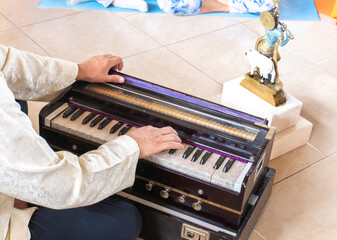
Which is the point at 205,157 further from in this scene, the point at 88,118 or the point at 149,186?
the point at 88,118

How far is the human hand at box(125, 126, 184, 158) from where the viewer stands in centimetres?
148

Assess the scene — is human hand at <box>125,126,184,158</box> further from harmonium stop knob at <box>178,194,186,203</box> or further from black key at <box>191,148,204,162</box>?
harmonium stop knob at <box>178,194,186,203</box>

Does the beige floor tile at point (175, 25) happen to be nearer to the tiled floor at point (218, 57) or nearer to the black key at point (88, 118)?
the tiled floor at point (218, 57)

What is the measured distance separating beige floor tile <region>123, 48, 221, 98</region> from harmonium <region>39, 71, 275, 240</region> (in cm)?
90

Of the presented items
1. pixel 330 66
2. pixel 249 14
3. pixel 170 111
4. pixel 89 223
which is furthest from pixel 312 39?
pixel 89 223

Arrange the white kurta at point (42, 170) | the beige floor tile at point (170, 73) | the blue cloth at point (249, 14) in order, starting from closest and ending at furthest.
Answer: the white kurta at point (42, 170), the beige floor tile at point (170, 73), the blue cloth at point (249, 14)

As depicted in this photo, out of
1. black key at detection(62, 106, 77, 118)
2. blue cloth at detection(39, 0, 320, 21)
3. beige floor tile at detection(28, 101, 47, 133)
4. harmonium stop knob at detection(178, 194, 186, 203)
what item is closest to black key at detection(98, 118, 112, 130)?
black key at detection(62, 106, 77, 118)

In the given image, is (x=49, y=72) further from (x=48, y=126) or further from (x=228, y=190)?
(x=228, y=190)

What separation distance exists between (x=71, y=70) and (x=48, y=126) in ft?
0.72

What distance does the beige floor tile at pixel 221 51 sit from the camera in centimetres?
283

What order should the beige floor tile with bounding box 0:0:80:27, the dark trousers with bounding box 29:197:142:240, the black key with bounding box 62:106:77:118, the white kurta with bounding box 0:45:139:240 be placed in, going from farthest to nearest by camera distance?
the beige floor tile with bounding box 0:0:80:27 → the black key with bounding box 62:106:77:118 → the dark trousers with bounding box 29:197:142:240 → the white kurta with bounding box 0:45:139:240

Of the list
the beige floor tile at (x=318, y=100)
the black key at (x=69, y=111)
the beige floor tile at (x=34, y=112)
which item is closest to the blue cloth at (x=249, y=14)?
the beige floor tile at (x=318, y=100)

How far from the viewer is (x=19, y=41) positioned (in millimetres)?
3041

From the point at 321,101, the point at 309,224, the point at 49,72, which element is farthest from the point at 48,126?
the point at 321,101
